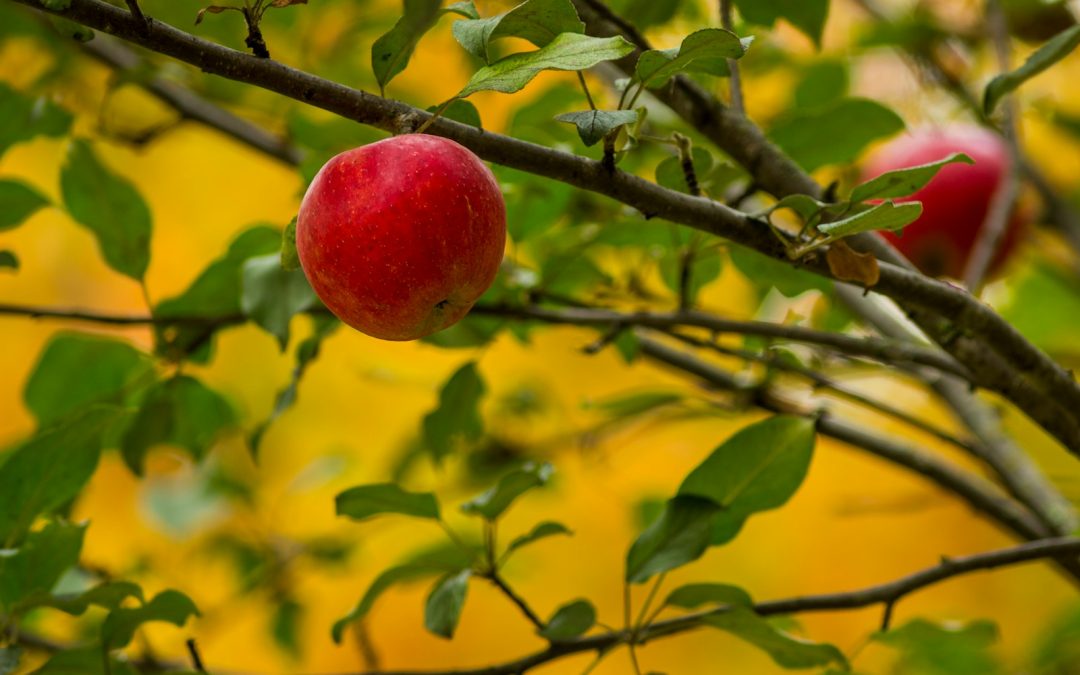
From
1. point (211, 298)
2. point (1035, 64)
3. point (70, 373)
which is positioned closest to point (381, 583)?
point (211, 298)

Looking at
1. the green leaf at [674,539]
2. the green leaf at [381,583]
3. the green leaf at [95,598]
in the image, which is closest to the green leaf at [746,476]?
the green leaf at [674,539]

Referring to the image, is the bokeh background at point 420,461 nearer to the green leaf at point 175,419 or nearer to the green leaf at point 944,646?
the green leaf at point 944,646

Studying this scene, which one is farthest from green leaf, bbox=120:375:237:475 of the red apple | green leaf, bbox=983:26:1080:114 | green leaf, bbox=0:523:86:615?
the red apple

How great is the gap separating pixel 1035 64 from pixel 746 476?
36cm

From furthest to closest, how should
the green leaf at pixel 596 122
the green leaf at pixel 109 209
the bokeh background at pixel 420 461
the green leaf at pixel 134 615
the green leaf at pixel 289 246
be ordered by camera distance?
the bokeh background at pixel 420 461, the green leaf at pixel 109 209, the green leaf at pixel 134 615, the green leaf at pixel 289 246, the green leaf at pixel 596 122

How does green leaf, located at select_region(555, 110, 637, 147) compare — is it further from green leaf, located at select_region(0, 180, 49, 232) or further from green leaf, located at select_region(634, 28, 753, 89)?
green leaf, located at select_region(0, 180, 49, 232)

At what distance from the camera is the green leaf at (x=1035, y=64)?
2.46ft

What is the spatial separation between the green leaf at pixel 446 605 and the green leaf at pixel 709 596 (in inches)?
6.5

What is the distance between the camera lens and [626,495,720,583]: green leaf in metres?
0.85

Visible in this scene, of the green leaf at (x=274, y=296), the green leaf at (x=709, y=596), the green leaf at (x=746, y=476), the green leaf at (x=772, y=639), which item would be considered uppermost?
the green leaf at (x=746, y=476)

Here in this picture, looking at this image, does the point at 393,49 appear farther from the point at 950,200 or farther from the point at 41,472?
the point at 950,200

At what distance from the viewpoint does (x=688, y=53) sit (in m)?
0.63

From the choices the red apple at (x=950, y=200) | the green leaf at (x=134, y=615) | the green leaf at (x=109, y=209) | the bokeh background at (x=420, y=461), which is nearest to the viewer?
the green leaf at (x=134, y=615)

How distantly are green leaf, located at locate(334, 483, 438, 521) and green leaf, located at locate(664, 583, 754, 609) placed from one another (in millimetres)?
208
